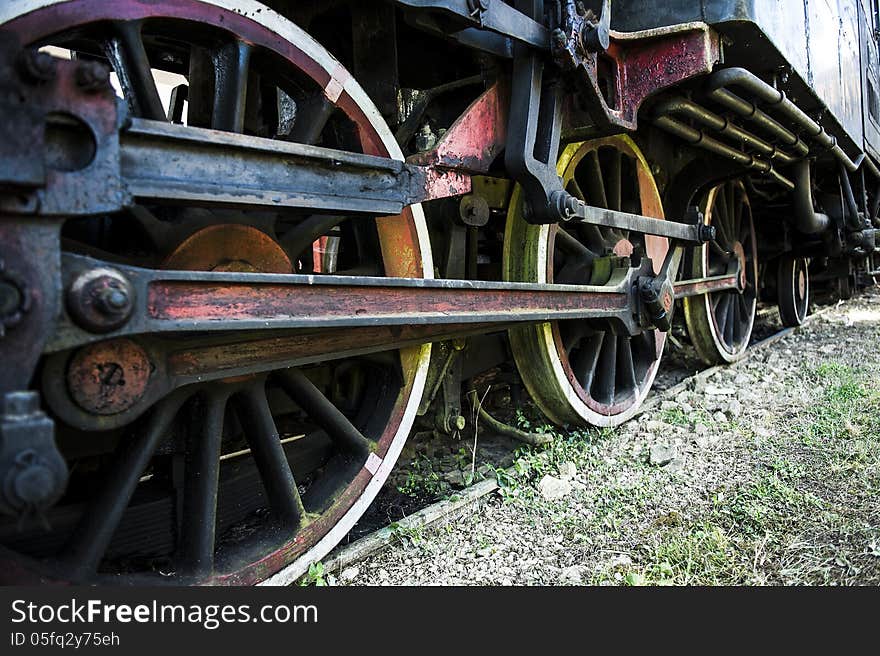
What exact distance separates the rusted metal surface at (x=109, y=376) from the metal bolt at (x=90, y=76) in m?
0.50

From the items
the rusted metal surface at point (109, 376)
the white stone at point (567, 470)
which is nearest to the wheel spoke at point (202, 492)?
the rusted metal surface at point (109, 376)

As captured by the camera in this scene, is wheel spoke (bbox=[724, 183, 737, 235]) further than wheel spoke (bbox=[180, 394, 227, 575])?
Yes

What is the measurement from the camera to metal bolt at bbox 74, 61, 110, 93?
117 cm

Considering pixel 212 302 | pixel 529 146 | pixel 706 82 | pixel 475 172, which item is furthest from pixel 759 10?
pixel 212 302

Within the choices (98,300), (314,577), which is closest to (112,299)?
(98,300)

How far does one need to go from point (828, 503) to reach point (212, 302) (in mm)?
2051

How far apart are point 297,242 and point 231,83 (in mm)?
457

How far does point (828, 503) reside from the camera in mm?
2229

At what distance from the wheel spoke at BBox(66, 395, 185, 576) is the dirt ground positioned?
598 mm

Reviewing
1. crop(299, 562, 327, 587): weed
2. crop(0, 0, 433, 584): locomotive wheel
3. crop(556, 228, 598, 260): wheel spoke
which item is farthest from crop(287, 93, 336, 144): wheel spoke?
crop(556, 228, 598, 260): wheel spoke

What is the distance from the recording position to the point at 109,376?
1.38 m

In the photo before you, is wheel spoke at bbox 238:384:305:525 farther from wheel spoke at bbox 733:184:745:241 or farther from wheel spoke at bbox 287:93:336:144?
wheel spoke at bbox 733:184:745:241

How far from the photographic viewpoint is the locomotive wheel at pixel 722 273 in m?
4.42

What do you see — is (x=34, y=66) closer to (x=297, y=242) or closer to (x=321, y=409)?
(x=297, y=242)
